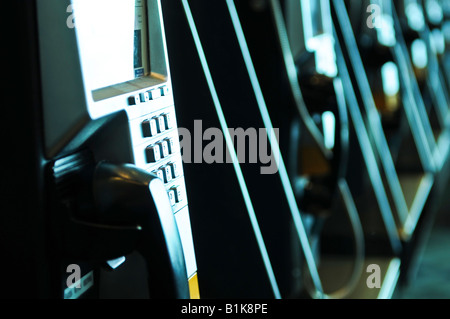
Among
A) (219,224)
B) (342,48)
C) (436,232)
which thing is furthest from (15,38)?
(436,232)

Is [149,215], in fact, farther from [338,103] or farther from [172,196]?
[338,103]

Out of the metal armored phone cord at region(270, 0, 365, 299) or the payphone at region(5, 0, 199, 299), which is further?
the metal armored phone cord at region(270, 0, 365, 299)

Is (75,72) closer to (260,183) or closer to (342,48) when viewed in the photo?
(260,183)

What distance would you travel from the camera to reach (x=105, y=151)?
0.59 meters

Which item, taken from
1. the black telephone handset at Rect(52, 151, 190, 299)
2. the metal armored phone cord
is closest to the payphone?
the black telephone handset at Rect(52, 151, 190, 299)

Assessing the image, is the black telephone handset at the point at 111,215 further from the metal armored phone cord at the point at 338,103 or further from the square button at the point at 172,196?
the metal armored phone cord at the point at 338,103

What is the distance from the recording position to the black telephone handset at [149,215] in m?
0.56

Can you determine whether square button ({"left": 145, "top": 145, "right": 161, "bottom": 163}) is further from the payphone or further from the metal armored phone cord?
the metal armored phone cord

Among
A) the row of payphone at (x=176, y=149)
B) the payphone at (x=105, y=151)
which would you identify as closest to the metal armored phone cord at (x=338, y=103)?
the row of payphone at (x=176, y=149)

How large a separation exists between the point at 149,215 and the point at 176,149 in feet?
0.36

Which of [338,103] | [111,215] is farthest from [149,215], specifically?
[338,103]

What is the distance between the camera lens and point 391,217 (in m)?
2.25

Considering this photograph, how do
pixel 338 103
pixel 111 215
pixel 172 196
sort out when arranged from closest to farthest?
pixel 111 215, pixel 172 196, pixel 338 103

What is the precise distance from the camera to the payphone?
1.69ft
